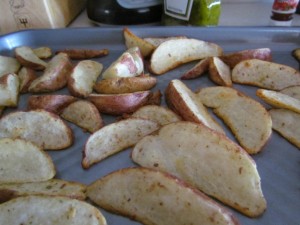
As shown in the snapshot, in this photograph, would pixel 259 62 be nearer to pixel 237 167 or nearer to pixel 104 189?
pixel 237 167

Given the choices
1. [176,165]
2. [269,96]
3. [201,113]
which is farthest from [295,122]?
[176,165]

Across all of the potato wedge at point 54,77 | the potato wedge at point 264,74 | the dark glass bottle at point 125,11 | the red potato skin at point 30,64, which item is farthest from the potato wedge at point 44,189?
the dark glass bottle at point 125,11

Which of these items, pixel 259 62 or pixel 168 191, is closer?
pixel 168 191

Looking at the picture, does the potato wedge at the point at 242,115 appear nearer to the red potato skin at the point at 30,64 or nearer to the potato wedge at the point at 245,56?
the potato wedge at the point at 245,56

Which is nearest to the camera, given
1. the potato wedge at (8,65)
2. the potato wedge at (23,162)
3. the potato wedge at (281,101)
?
the potato wedge at (23,162)

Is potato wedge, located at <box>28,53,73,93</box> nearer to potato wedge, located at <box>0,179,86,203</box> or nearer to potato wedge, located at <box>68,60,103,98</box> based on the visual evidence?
potato wedge, located at <box>68,60,103,98</box>
